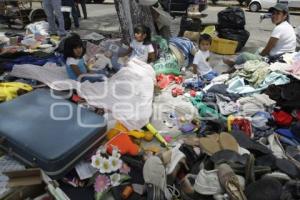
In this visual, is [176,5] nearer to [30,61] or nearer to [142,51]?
[142,51]

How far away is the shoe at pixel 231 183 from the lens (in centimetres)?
221

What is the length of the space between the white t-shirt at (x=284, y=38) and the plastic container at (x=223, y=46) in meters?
1.30

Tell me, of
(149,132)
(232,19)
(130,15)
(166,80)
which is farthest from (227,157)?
(232,19)

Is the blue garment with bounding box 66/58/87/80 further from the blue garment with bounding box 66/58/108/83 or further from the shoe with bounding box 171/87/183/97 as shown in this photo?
the shoe with bounding box 171/87/183/97

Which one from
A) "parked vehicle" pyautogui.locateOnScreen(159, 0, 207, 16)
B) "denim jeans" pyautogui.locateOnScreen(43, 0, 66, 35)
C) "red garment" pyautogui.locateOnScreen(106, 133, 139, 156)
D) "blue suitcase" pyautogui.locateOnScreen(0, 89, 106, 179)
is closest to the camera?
"blue suitcase" pyautogui.locateOnScreen(0, 89, 106, 179)

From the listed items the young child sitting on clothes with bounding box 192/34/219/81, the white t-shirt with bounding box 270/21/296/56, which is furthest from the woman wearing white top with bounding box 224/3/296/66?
the young child sitting on clothes with bounding box 192/34/219/81

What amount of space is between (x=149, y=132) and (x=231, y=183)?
49.7 inches

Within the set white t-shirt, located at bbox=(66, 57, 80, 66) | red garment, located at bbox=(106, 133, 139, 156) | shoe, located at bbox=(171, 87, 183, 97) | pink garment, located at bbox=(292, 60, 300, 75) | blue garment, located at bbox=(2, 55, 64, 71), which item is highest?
pink garment, located at bbox=(292, 60, 300, 75)

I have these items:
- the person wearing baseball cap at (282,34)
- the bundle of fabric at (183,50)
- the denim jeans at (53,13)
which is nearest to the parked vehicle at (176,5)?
the bundle of fabric at (183,50)

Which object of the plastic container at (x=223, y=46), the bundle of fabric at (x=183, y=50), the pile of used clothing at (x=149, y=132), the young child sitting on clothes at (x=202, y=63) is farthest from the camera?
the plastic container at (x=223, y=46)

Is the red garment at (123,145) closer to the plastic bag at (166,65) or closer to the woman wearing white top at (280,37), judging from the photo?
the plastic bag at (166,65)

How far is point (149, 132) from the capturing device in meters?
3.36

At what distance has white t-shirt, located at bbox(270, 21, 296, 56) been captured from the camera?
14.7 feet

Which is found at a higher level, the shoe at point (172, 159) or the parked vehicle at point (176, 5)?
the parked vehicle at point (176, 5)
